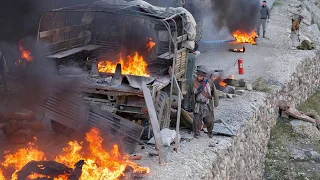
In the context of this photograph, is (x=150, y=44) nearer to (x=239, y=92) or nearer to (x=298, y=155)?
(x=239, y=92)

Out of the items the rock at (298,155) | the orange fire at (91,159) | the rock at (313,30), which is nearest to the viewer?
the orange fire at (91,159)

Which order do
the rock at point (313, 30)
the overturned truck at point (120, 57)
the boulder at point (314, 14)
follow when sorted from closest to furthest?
the overturned truck at point (120, 57), the rock at point (313, 30), the boulder at point (314, 14)

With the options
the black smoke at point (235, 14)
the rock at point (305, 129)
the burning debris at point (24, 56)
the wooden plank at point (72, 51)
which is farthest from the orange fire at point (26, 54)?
the black smoke at point (235, 14)

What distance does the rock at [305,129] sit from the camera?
49.3 ft

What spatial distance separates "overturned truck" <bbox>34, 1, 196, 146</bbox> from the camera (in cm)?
886

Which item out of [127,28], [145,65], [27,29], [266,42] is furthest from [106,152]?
[266,42]

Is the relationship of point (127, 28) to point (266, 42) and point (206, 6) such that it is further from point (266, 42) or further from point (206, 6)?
point (206, 6)

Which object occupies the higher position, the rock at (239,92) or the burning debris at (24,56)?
the burning debris at (24,56)

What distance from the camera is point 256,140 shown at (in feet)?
42.0

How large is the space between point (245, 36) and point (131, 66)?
13.6 metres

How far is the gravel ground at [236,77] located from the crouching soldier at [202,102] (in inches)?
11.2

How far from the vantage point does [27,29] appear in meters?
14.2

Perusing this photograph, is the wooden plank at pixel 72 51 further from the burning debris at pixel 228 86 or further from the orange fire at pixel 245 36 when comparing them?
the orange fire at pixel 245 36

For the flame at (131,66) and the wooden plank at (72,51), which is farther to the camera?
the flame at (131,66)
